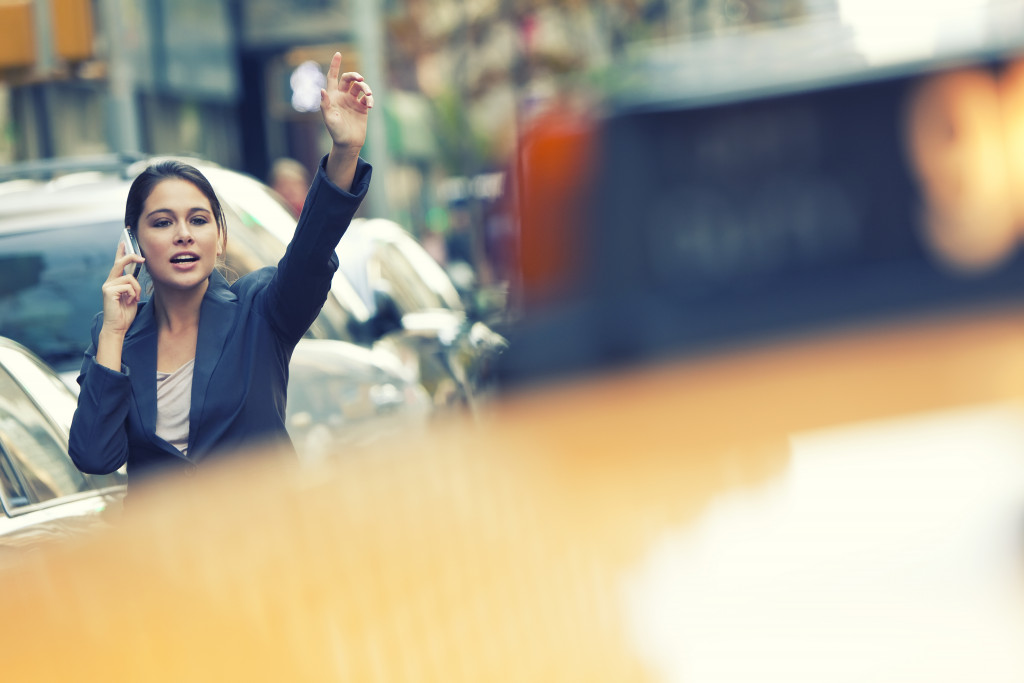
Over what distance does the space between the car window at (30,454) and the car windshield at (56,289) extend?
819mm

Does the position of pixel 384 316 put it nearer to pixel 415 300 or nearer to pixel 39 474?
pixel 415 300

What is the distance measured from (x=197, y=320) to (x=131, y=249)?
0.17 m

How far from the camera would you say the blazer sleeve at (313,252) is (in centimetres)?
295

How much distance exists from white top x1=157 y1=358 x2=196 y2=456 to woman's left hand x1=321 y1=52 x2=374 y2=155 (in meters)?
0.47

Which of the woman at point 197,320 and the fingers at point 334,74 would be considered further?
the fingers at point 334,74

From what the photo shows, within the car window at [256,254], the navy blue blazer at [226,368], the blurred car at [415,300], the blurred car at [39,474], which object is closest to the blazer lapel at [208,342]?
the navy blue blazer at [226,368]

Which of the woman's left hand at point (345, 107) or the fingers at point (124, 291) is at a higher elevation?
the woman's left hand at point (345, 107)

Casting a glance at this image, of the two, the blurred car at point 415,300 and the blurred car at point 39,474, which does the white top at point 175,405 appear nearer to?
the blurred car at point 39,474

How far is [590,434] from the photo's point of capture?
8.75ft

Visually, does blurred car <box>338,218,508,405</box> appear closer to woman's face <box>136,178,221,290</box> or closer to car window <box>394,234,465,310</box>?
car window <box>394,234,465,310</box>

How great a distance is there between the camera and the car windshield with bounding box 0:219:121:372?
15.8ft

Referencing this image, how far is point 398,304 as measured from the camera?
25.6 feet

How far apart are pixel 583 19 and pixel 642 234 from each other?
34.5 metres

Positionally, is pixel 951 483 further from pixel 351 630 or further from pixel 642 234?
pixel 642 234
